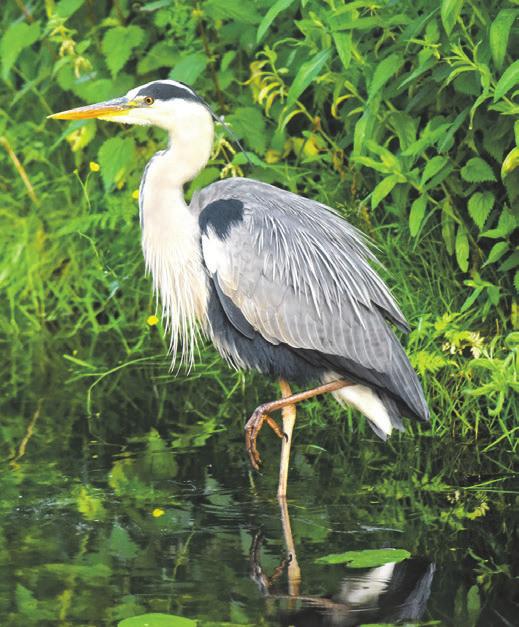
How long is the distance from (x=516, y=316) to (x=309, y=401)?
1022 millimetres

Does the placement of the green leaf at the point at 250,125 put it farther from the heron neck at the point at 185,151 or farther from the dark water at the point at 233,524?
the dark water at the point at 233,524

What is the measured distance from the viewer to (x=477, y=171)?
5.80 meters

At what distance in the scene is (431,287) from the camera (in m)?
6.41

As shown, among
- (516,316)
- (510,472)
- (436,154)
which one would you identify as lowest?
(510,472)

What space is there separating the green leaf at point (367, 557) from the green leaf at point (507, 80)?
1737 mm

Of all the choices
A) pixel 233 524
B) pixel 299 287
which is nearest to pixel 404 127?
pixel 299 287

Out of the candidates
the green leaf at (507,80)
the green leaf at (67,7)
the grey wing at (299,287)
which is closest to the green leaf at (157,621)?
the grey wing at (299,287)

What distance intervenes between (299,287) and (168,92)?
99 cm

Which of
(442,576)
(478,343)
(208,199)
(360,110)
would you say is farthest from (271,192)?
(442,576)

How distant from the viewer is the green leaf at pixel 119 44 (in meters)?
7.34

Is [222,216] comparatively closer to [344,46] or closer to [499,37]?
[344,46]

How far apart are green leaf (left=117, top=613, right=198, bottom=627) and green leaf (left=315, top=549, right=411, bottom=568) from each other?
670 millimetres

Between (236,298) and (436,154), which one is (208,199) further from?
(436,154)

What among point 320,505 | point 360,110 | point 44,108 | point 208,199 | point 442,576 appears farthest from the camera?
point 44,108
